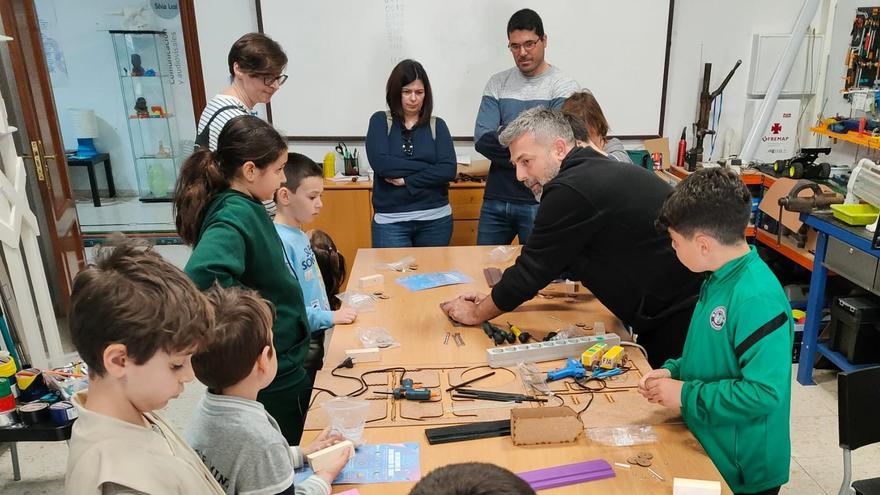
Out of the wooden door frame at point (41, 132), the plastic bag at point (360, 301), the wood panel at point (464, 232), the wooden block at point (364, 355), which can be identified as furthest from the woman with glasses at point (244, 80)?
the wood panel at point (464, 232)

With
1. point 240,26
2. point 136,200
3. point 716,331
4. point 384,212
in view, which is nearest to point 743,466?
point 716,331

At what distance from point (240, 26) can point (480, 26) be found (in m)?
1.67

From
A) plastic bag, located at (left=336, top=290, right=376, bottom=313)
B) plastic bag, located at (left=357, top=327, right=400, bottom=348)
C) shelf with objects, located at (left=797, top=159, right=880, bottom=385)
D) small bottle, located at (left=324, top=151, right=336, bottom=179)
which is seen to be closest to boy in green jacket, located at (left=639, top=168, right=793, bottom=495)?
plastic bag, located at (left=357, top=327, right=400, bottom=348)

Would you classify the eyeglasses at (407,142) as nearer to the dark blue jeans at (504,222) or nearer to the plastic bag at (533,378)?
the dark blue jeans at (504,222)

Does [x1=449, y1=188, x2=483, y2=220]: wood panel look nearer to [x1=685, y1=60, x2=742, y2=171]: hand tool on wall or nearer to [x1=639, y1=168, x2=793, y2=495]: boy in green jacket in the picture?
[x1=685, y1=60, x2=742, y2=171]: hand tool on wall

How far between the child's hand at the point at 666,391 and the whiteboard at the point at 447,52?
320cm

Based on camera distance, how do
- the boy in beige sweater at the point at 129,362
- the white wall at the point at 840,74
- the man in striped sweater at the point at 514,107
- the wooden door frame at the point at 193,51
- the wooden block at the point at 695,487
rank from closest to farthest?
the boy in beige sweater at the point at 129,362
the wooden block at the point at 695,487
the man in striped sweater at the point at 514,107
the white wall at the point at 840,74
the wooden door frame at the point at 193,51

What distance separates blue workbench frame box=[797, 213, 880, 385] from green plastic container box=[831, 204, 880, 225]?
45 millimetres

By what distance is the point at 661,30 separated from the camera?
4.34m

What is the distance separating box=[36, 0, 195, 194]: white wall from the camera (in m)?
5.89

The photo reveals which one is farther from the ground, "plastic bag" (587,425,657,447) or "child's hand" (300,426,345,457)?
"child's hand" (300,426,345,457)

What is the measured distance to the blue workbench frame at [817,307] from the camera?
2984mm

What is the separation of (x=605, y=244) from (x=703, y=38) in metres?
3.02

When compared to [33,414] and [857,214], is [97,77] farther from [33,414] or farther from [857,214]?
[857,214]
